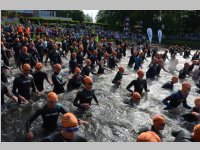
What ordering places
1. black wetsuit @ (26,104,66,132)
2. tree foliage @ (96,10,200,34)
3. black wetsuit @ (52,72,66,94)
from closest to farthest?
black wetsuit @ (26,104,66,132) < black wetsuit @ (52,72,66,94) < tree foliage @ (96,10,200,34)

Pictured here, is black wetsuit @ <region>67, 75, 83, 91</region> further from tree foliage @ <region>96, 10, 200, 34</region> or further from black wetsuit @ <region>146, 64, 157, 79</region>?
tree foliage @ <region>96, 10, 200, 34</region>

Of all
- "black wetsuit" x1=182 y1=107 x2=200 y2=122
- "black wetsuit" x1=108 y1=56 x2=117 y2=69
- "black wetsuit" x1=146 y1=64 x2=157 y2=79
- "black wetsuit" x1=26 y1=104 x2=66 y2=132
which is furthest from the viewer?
"black wetsuit" x1=108 y1=56 x2=117 y2=69

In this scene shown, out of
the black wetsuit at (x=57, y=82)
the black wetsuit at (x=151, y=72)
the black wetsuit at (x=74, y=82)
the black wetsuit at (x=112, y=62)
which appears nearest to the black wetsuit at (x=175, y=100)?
the black wetsuit at (x=74, y=82)

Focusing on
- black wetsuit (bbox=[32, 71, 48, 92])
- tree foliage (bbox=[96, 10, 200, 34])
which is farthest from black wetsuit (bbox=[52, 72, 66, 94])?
tree foliage (bbox=[96, 10, 200, 34])

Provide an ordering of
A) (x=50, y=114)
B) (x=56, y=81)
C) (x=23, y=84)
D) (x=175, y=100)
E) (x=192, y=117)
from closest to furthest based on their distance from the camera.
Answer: (x=50, y=114), (x=192, y=117), (x=23, y=84), (x=175, y=100), (x=56, y=81)

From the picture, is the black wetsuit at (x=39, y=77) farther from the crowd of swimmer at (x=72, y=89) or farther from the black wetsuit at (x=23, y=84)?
the black wetsuit at (x=23, y=84)

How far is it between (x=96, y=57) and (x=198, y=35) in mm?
41665

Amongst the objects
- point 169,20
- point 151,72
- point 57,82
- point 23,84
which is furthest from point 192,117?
point 169,20

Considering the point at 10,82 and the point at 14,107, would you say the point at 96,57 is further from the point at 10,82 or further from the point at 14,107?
the point at 14,107

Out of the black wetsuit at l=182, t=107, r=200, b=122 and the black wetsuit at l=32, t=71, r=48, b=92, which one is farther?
the black wetsuit at l=32, t=71, r=48, b=92

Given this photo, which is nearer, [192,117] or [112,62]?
[192,117]

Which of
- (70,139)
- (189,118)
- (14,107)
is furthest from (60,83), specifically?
(70,139)

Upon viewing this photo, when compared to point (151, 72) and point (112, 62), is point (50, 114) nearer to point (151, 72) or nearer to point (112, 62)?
point (151, 72)

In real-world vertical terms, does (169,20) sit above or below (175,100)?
above
